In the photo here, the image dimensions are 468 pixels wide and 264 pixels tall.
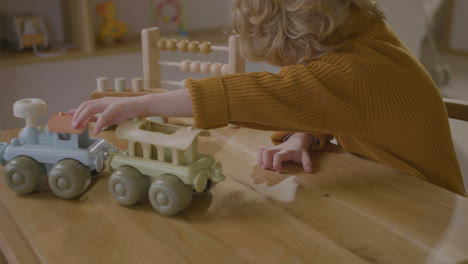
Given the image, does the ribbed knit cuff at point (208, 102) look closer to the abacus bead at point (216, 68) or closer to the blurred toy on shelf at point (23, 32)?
the abacus bead at point (216, 68)

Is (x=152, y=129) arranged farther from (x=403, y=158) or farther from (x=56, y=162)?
(x=403, y=158)

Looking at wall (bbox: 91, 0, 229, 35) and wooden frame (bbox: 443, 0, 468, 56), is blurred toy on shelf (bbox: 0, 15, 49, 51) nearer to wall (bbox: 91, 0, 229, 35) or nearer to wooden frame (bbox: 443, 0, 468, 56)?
wall (bbox: 91, 0, 229, 35)

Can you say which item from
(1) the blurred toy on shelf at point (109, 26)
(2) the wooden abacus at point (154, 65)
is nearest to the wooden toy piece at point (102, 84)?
(2) the wooden abacus at point (154, 65)

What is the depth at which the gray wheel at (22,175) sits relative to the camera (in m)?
0.70

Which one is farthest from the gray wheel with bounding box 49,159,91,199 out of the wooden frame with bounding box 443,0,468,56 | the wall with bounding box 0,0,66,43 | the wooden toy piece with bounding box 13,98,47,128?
the wooden frame with bounding box 443,0,468,56

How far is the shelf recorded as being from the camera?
5.90ft

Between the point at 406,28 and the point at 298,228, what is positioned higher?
the point at 406,28

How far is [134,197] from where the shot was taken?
2.18 feet

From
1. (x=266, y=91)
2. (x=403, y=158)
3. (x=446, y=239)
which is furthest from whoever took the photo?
(x=403, y=158)

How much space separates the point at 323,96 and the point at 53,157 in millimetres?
413

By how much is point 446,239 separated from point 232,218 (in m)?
0.27

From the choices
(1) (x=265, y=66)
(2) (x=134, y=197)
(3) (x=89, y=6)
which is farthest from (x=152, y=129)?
(1) (x=265, y=66)

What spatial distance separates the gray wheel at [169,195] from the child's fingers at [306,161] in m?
0.24

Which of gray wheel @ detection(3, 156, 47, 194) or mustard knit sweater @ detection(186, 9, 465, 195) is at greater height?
mustard knit sweater @ detection(186, 9, 465, 195)
